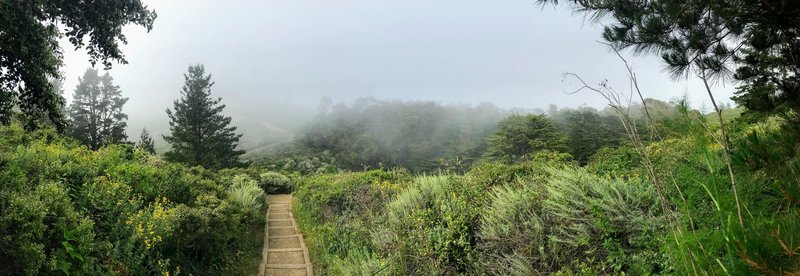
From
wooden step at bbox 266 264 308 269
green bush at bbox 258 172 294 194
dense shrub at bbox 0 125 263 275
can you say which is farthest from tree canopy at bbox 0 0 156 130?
green bush at bbox 258 172 294 194

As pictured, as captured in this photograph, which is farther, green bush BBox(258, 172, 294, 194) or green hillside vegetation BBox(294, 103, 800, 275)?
green bush BBox(258, 172, 294, 194)

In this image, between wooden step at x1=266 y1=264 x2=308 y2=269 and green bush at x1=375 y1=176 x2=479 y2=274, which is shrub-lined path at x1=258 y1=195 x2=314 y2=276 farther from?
green bush at x1=375 y1=176 x2=479 y2=274

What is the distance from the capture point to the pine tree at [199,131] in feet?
101

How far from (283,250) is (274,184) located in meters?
13.2

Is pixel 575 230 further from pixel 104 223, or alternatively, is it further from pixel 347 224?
pixel 347 224

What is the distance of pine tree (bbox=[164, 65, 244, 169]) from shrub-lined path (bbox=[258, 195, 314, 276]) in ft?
68.5

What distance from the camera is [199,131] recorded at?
31.7m

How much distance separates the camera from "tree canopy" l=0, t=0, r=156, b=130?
4.22 meters

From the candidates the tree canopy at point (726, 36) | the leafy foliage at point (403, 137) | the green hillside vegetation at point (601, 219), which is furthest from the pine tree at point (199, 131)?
the tree canopy at point (726, 36)

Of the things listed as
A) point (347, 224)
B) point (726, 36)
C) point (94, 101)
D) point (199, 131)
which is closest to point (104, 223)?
point (347, 224)

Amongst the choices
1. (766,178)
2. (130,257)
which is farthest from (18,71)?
(766,178)

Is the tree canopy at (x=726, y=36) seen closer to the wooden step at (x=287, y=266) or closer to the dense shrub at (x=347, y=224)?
the dense shrub at (x=347, y=224)

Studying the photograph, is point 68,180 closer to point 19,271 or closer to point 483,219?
point 19,271

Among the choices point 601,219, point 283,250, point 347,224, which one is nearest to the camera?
point 601,219
